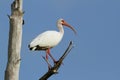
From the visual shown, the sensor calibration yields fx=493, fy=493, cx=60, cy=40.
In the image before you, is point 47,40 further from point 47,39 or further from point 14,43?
point 14,43

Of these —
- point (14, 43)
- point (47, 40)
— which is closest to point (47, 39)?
point (47, 40)

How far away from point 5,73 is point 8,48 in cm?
63

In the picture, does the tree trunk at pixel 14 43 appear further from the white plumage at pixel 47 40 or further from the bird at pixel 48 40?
the white plumage at pixel 47 40

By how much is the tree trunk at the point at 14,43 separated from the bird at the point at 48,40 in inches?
237

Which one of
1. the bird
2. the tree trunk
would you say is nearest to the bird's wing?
the bird

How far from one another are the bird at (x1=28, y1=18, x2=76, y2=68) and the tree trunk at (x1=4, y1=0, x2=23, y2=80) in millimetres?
6016

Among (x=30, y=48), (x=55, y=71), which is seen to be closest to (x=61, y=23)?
(x=30, y=48)

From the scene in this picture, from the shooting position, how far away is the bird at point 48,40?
18.5m

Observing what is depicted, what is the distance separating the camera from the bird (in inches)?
730

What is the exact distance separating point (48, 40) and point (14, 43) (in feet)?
26.2

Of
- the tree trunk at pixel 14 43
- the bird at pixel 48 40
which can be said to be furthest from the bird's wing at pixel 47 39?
the tree trunk at pixel 14 43

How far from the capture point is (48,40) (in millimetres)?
19672

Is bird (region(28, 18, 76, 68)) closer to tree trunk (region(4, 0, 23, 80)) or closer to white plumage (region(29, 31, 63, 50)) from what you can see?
white plumage (region(29, 31, 63, 50))

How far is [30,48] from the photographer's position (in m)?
18.2
